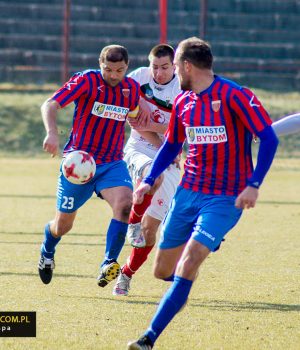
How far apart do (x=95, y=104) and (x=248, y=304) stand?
1934mm

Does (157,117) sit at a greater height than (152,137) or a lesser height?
greater

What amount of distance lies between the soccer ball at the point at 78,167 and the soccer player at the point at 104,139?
210 millimetres

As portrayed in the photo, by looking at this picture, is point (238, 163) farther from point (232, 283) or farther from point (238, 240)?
point (238, 240)

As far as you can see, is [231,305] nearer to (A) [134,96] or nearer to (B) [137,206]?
(B) [137,206]

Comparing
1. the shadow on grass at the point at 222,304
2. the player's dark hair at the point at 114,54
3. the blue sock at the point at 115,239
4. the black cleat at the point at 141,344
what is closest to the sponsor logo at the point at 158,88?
the player's dark hair at the point at 114,54

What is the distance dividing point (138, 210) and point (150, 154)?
53cm

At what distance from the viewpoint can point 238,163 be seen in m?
6.02

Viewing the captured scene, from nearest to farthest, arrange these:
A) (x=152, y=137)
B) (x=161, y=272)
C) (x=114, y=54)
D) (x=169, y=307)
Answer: (x=169, y=307) → (x=161, y=272) → (x=114, y=54) → (x=152, y=137)

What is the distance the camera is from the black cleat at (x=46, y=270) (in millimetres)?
7719

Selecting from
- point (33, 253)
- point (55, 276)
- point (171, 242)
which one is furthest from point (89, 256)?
point (171, 242)

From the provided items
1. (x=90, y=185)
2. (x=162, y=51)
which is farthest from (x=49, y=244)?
(x=162, y=51)

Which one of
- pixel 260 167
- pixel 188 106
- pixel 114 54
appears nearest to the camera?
pixel 260 167

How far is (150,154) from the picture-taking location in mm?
8195

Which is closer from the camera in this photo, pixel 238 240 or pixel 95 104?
pixel 95 104
